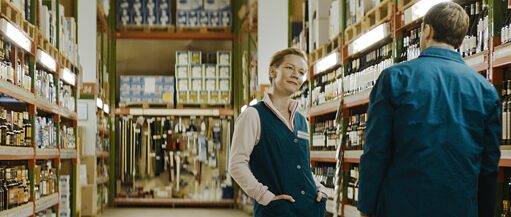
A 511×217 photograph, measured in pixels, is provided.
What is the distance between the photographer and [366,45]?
25.9 ft

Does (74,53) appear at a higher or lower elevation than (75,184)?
higher

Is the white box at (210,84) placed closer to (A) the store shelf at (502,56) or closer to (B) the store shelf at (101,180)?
(B) the store shelf at (101,180)

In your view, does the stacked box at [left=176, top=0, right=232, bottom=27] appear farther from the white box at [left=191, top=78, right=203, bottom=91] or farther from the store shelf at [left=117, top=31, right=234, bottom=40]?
the white box at [left=191, top=78, right=203, bottom=91]

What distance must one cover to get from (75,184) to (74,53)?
2185mm

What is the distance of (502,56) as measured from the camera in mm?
4520

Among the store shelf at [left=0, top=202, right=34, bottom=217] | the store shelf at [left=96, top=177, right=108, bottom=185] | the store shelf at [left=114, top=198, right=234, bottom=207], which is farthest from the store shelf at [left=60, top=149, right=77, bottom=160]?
the store shelf at [left=114, top=198, right=234, bottom=207]

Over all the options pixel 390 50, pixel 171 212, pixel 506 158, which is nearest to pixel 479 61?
pixel 506 158

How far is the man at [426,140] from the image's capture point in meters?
2.72

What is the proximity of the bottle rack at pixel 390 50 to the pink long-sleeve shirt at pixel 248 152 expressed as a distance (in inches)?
73.4

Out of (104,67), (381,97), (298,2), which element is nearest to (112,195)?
(104,67)

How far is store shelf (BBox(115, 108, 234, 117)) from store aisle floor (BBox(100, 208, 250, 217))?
230 cm

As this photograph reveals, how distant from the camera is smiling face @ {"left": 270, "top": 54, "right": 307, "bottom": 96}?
11.4ft

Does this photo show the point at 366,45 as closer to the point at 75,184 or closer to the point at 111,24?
the point at 75,184

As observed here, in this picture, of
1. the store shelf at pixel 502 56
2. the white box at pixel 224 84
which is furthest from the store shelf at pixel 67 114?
the store shelf at pixel 502 56
